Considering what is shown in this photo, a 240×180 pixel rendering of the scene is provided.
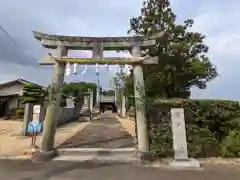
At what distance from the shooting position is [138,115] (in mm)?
9766

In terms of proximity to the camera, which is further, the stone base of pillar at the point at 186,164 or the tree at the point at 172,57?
the tree at the point at 172,57

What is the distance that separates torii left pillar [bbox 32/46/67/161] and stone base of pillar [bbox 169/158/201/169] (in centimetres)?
437

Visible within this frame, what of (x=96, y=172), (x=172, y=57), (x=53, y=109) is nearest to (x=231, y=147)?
(x=96, y=172)

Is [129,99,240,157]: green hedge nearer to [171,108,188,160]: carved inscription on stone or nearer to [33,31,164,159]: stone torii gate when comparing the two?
[171,108,188,160]: carved inscription on stone

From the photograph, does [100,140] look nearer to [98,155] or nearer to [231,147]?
[98,155]

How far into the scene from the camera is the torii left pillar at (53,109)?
9711 mm

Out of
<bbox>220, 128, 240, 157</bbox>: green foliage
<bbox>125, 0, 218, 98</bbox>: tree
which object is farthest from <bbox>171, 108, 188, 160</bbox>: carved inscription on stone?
<bbox>125, 0, 218, 98</bbox>: tree

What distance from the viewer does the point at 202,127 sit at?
33.4 feet

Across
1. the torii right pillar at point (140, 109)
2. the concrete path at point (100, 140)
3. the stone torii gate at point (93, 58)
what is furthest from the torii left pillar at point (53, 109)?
the torii right pillar at point (140, 109)

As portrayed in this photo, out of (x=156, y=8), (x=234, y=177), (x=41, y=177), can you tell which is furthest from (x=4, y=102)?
(x=234, y=177)

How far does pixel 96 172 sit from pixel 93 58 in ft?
14.5

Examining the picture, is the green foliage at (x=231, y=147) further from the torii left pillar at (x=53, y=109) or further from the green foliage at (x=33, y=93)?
the green foliage at (x=33, y=93)

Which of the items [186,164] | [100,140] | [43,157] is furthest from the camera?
[100,140]

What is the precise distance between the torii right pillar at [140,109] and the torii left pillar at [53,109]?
2.85 m
